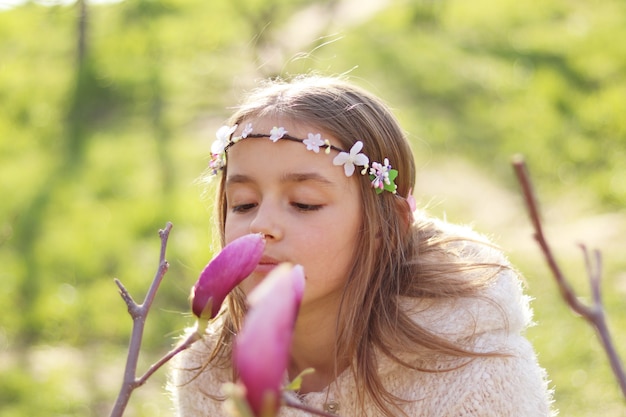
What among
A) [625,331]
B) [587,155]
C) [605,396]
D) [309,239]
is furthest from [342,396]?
[587,155]

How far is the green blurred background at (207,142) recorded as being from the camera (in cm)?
334

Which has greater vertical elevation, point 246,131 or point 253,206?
point 246,131

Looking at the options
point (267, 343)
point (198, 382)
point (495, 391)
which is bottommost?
point (267, 343)

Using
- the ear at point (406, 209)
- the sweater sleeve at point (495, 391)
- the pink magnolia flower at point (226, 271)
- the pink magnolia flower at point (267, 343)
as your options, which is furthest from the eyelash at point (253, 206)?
the pink magnolia flower at point (267, 343)

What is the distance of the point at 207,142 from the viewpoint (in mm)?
5281

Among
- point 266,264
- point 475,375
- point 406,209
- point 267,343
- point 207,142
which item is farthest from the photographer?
point 207,142

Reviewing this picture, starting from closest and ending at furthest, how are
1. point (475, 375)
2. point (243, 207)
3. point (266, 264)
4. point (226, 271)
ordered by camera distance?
point (226, 271) → point (266, 264) → point (243, 207) → point (475, 375)

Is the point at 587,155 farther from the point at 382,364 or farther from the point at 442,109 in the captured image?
the point at 382,364

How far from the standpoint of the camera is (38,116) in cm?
556

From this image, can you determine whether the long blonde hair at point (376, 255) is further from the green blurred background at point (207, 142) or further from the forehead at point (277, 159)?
the green blurred background at point (207, 142)

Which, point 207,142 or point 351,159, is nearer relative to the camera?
point 351,159

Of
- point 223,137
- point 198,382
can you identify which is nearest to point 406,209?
point 223,137

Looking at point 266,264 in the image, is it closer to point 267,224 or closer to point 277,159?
point 267,224

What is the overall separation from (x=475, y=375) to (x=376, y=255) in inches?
9.6
